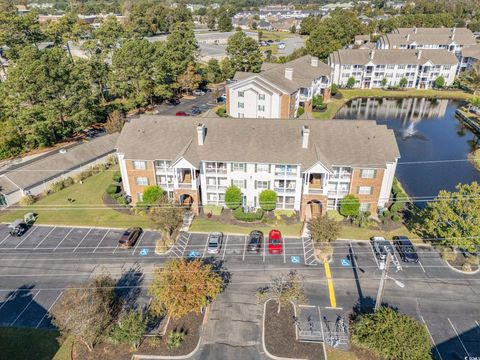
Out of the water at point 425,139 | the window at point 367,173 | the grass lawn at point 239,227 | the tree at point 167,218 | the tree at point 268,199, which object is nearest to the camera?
the tree at point 167,218

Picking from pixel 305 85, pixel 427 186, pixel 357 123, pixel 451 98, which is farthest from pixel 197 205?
pixel 451 98

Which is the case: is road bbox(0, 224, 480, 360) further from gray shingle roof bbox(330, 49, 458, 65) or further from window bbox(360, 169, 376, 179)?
gray shingle roof bbox(330, 49, 458, 65)

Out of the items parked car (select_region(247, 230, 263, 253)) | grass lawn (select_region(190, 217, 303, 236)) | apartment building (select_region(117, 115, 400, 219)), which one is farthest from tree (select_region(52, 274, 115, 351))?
apartment building (select_region(117, 115, 400, 219))

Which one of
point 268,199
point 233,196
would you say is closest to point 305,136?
point 268,199

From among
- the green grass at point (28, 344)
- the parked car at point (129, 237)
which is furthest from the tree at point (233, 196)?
the green grass at point (28, 344)

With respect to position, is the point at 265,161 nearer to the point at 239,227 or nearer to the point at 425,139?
the point at 239,227

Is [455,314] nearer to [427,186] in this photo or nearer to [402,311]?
[402,311]

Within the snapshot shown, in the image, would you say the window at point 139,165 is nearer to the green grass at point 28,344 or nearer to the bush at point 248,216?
the bush at point 248,216
